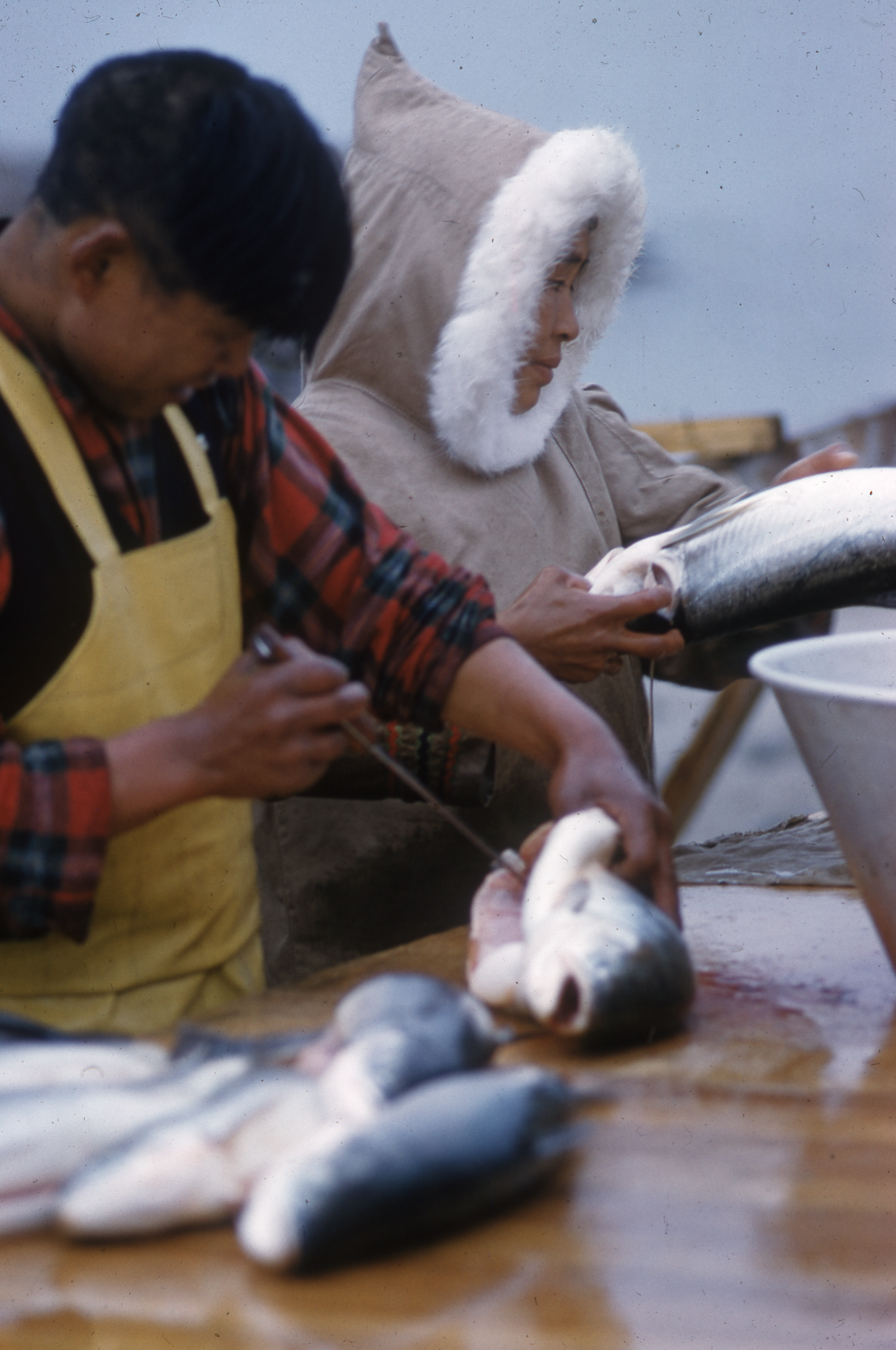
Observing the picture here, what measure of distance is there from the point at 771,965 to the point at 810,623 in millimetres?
1103

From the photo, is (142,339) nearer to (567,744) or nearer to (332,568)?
(332,568)

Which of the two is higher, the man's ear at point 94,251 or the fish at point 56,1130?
the man's ear at point 94,251

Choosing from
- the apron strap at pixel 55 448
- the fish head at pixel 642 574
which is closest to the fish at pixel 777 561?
the fish head at pixel 642 574

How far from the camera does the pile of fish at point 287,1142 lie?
585mm

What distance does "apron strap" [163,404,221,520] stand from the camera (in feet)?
3.78

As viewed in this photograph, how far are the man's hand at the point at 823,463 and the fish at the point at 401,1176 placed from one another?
154cm

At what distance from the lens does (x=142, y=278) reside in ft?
2.86

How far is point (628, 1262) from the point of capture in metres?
0.61

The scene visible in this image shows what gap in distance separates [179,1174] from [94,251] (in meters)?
0.64

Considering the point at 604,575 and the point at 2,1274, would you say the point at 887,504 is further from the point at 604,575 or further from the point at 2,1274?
the point at 2,1274

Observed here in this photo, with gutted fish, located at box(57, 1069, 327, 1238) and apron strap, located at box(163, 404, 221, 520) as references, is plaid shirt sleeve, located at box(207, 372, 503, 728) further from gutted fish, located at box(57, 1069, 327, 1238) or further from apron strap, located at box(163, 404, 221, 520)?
gutted fish, located at box(57, 1069, 327, 1238)

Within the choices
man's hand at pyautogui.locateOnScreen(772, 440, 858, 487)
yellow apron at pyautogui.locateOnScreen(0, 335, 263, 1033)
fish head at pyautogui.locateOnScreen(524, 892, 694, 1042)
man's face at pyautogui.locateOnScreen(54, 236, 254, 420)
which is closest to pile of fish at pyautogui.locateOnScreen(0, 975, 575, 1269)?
fish head at pyautogui.locateOnScreen(524, 892, 694, 1042)

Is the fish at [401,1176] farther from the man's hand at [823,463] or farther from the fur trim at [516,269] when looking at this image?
the man's hand at [823,463]

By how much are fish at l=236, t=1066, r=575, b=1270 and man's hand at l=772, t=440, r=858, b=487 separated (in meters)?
1.54
